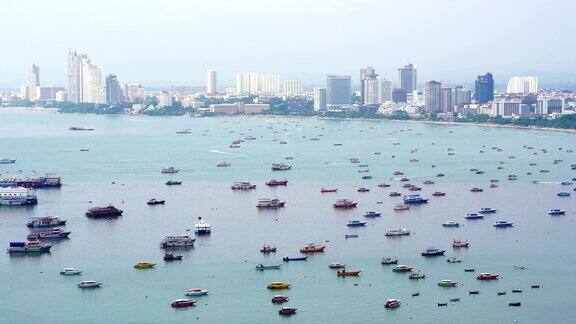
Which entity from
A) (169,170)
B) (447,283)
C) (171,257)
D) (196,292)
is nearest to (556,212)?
(447,283)

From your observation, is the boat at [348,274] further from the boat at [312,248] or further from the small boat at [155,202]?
the small boat at [155,202]

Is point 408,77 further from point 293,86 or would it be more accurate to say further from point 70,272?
point 70,272

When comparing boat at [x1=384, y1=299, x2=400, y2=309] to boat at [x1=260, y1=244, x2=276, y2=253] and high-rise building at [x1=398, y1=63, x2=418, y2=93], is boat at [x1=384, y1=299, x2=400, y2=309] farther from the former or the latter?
high-rise building at [x1=398, y1=63, x2=418, y2=93]

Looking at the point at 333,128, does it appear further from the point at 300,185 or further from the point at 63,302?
the point at 63,302

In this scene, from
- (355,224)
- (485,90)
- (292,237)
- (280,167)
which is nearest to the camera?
(292,237)

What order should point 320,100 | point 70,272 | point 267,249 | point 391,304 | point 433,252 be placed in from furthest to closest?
point 320,100 → point 267,249 → point 433,252 → point 70,272 → point 391,304

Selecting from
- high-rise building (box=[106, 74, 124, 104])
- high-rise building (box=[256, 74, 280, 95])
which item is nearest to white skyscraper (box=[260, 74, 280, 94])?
high-rise building (box=[256, 74, 280, 95])

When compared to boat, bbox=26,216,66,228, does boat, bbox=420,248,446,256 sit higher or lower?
lower

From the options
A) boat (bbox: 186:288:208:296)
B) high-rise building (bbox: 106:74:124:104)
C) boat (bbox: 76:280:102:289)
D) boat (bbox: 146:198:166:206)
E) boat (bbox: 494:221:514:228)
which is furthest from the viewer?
high-rise building (bbox: 106:74:124:104)
